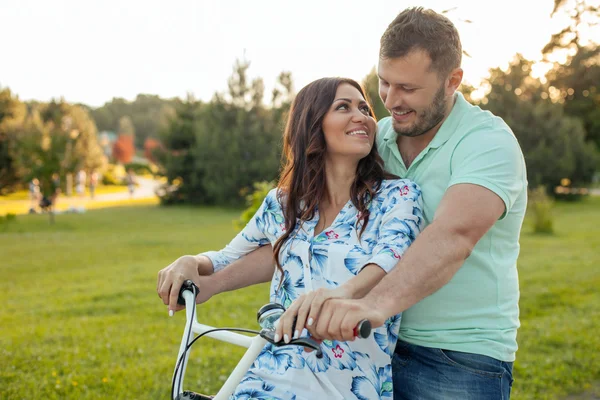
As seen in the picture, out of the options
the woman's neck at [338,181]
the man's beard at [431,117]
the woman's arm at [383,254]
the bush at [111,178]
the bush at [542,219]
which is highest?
the man's beard at [431,117]

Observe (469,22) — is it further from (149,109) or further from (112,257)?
(149,109)

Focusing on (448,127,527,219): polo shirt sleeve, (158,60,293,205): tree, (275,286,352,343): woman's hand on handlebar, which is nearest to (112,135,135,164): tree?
(158,60,293,205): tree

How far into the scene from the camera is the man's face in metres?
2.72

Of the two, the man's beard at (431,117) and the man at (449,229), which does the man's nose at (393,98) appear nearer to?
the man at (449,229)

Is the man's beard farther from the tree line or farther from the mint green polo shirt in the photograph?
the tree line

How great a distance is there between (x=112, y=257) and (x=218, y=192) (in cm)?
1673

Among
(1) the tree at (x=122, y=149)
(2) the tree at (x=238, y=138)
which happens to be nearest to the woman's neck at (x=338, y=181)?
(2) the tree at (x=238, y=138)

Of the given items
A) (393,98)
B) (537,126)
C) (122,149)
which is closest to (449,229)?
(393,98)

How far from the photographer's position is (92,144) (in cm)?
4712

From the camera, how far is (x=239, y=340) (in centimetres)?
224

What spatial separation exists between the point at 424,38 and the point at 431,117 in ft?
1.14

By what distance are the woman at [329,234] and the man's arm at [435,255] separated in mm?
111

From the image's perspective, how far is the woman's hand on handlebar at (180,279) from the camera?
2631mm

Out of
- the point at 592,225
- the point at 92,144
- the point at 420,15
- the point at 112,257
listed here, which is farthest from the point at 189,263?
the point at 92,144
